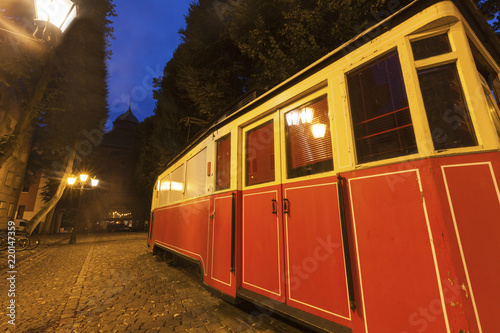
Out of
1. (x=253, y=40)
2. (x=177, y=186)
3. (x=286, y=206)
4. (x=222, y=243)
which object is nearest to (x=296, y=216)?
(x=286, y=206)

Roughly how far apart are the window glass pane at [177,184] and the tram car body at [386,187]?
319 cm

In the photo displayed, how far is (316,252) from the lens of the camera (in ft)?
7.08

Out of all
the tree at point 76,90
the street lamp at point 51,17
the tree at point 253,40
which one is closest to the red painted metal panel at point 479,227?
the street lamp at point 51,17

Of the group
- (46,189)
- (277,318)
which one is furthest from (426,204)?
(46,189)

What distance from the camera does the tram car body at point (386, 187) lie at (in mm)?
1417

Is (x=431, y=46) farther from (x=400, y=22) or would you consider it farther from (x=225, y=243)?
(x=225, y=243)

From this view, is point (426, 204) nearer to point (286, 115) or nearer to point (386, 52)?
point (386, 52)

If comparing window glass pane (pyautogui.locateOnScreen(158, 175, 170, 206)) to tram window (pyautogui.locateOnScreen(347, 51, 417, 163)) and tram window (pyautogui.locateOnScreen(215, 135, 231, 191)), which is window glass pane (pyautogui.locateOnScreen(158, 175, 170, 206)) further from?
tram window (pyautogui.locateOnScreen(347, 51, 417, 163))

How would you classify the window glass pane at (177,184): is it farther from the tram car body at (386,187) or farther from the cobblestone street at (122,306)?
the tram car body at (386,187)

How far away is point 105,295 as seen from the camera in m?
4.03

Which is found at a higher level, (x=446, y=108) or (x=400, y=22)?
(x=400, y=22)

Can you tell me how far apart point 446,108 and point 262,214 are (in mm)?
2154

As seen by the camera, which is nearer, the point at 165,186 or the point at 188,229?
the point at 188,229

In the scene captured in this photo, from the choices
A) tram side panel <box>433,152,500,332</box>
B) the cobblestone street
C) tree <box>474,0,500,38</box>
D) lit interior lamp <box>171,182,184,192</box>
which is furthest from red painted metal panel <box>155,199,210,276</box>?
tree <box>474,0,500,38</box>
